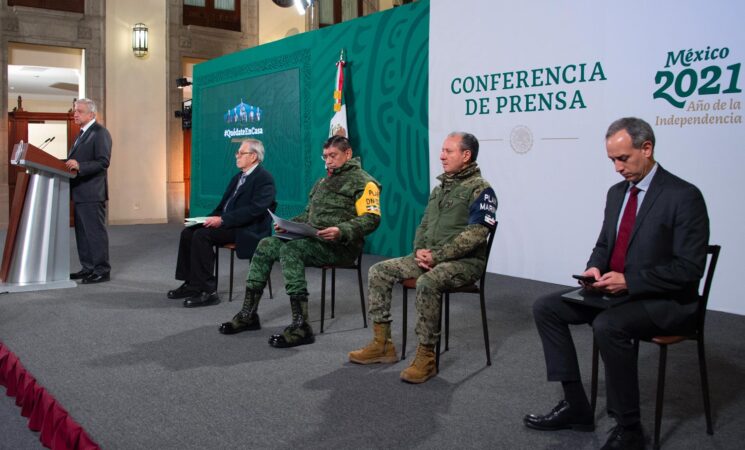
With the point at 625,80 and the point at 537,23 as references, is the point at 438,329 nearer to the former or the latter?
the point at 625,80

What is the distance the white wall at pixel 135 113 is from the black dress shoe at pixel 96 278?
600 cm

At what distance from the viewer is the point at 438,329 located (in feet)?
10.6

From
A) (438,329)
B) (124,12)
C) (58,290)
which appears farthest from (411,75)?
(124,12)

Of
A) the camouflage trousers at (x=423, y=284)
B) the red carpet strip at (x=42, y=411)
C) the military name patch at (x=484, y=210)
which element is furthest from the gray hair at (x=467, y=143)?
the red carpet strip at (x=42, y=411)

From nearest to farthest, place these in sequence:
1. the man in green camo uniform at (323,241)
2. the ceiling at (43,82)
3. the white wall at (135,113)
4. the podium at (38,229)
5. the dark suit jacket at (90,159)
→ the man in green camo uniform at (323,241) < the podium at (38,229) < the dark suit jacket at (90,159) < the white wall at (135,113) < the ceiling at (43,82)

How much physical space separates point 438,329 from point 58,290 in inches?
134

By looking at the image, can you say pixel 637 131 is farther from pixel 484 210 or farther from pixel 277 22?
pixel 277 22

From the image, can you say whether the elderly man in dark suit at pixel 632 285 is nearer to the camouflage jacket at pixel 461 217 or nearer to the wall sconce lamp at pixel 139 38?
the camouflage jacket at pixel 461 217

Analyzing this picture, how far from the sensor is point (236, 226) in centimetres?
463

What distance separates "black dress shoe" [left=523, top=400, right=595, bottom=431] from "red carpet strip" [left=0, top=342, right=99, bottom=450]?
151 cm

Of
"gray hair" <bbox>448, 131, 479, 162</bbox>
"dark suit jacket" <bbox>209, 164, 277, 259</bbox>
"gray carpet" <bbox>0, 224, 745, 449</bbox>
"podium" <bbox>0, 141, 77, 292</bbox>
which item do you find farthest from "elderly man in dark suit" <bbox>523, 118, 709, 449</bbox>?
"podium" <bbox>0, 141, 77, 292</bbox>

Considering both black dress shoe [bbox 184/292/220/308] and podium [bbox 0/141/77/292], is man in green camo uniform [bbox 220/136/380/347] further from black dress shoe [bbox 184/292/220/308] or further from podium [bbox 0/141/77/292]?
podium [bbox 0/141/77/292]

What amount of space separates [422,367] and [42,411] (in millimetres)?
1519

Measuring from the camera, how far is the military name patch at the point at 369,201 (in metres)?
3.89
